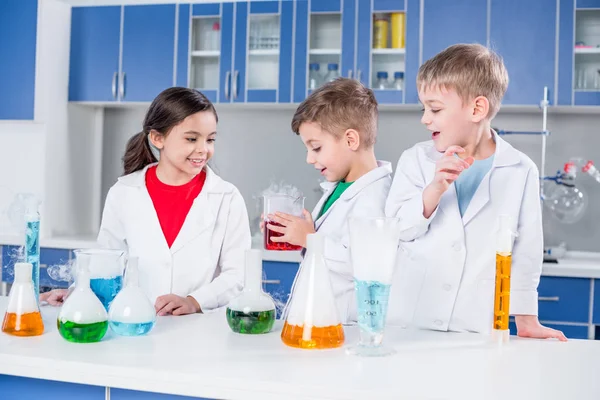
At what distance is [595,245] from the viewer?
381cm

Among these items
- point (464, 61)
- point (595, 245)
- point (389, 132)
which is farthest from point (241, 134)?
point (464, 61)

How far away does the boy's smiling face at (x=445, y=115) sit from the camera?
1.65 m

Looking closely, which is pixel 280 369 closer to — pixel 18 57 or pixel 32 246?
pixel 32 246

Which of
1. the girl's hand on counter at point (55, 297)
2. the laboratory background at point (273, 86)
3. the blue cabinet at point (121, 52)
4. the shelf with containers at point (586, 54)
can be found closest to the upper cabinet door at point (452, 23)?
the laboratory background at point (273, 86)

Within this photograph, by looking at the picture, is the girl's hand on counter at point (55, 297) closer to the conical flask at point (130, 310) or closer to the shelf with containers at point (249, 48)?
the conical flask at point (130, 310)

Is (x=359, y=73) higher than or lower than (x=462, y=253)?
higher

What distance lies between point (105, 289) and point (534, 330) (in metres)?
0.90

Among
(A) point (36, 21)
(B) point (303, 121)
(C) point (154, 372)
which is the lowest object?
(C) point (154, 372)

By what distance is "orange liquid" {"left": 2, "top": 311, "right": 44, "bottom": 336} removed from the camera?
1.32 m

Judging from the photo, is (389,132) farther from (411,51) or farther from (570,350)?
(570,350)

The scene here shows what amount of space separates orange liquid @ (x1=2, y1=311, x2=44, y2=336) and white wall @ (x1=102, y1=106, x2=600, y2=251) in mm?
2787

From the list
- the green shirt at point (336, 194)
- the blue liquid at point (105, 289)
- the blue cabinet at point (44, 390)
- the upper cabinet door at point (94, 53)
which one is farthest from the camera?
the upper cabinet door at point (94, 53)

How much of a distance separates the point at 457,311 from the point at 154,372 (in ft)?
2.73

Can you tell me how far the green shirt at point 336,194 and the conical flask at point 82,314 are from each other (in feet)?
2.53
